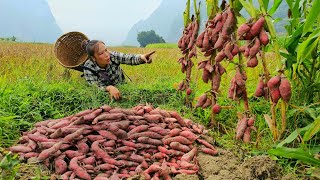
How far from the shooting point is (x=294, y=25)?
115 inches


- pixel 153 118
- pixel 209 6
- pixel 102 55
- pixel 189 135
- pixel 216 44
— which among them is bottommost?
pixel 189 135

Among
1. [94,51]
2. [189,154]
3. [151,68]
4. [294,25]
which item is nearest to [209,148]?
[189,154]

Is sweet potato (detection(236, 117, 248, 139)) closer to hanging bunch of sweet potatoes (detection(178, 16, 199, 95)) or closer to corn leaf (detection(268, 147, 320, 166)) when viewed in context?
corn leaf (detection(268, 147, 320, 166))

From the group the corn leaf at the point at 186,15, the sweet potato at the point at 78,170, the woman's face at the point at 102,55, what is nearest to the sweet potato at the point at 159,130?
the sweet potato at the point at 78,170

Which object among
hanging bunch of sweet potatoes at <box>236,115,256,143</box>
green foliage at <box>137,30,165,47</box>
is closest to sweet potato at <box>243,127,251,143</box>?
hanging bunch of sweet potatoes at <box>236,115,256,143</box>

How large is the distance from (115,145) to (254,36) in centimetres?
114

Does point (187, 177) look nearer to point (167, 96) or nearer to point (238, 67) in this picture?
point (238, 67)

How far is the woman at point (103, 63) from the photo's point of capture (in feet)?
15.0

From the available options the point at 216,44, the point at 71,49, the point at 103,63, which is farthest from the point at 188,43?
the point at 71,49

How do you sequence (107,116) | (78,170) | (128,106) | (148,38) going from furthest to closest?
1. (148,38)
2. (128,106)
3. (107,116)
4. (78,170)

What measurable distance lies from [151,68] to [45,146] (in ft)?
→ 14.3

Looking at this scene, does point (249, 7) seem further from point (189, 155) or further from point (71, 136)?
point (71, 136)

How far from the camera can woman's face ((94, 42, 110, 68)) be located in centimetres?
453

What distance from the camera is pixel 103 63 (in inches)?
182
